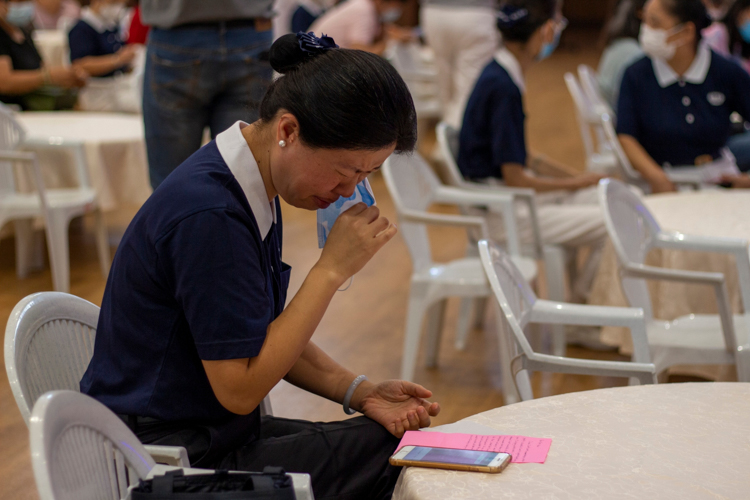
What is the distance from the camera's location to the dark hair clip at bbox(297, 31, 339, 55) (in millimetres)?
1257

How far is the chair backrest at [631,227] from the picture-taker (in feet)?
7.58

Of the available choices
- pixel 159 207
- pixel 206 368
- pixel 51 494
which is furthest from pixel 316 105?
pixel 51 494

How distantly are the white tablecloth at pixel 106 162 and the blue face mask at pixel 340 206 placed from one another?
8.03 ft

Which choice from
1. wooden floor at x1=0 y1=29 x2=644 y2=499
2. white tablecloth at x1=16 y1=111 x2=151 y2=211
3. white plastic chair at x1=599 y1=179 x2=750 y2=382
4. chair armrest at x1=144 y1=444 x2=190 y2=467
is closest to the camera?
chair armrest at x1=144 y1=444 x2=190 y2=467

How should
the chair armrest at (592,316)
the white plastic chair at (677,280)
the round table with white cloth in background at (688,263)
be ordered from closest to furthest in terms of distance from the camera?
the chair armrest at (592,316) < the white plastic chair at (677,280) < the round table with white cloth in background at (688,263)

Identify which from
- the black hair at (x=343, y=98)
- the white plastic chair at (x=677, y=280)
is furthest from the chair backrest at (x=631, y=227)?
the black hair at (x=343, y=98)

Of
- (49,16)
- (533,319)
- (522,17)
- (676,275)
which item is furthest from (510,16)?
(49,16)

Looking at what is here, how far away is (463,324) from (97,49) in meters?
3.76

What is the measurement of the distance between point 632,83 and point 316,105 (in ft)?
8.57

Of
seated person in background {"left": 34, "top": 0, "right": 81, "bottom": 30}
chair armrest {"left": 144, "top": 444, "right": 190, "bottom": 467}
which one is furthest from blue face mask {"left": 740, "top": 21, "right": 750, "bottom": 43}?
seated person in background {"left": 34, "top": 0, "right": 81, "bottom": 30}

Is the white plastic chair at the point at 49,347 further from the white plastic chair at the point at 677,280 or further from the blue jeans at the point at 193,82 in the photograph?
the white plastic chair at the point at 677,280

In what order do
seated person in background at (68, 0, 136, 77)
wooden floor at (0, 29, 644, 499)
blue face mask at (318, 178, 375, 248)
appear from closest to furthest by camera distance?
1. blue face mask at (318, 178, 375, 248)
2. wooden floor at (0, 29, 644, 499)
3. seated person in background at (68, 0, 136, 77)

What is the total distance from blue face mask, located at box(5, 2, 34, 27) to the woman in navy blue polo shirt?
390cm

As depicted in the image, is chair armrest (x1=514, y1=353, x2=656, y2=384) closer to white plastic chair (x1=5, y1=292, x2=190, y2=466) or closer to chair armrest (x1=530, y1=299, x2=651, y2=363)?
chair armrest (x1=530, y1=299, x2=651, y2=363)
